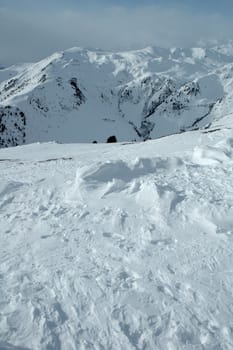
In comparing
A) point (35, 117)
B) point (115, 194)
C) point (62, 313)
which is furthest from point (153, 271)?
point (35, 117)

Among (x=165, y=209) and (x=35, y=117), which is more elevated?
(x=165, y=209)

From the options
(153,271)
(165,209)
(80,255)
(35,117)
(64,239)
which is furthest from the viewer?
(35,117)

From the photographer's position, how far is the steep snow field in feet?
24.0

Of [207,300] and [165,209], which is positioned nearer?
[207,300]

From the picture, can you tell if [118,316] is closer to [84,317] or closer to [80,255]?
[84,317]

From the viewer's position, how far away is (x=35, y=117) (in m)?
174

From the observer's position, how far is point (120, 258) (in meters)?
9.48

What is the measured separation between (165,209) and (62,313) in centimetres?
495

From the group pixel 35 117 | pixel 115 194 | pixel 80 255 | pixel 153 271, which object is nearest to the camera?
pixel 153 271

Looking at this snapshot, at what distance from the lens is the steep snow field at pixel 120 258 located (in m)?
7.31

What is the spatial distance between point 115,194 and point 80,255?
150 inches

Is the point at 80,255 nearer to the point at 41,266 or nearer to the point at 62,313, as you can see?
the point at 41,266

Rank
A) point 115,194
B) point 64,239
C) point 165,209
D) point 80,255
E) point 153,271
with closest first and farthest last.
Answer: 1. point 153,271
2. point 80,255
3. point 64,239
4. point 165,209
5. point 115,194

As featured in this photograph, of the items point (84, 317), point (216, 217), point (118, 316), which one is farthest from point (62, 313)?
Result: point (216, 217)
